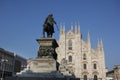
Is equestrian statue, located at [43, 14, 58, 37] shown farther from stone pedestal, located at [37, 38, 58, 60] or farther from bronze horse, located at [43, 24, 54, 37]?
stone pedestal, located at [37, 38, 58, 60]

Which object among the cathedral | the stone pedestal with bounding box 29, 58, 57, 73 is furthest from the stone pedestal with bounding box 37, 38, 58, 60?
the cathedral

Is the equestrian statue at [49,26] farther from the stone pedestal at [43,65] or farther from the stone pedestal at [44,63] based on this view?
the stone pedestal at [43,65]

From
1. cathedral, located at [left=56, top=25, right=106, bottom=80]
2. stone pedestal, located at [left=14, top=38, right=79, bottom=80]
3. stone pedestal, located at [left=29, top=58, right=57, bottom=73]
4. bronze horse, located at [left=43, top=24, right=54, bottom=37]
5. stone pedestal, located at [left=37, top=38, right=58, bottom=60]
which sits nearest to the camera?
stone pedestal, located at [left=14, top=38, right=79, bottom=80]

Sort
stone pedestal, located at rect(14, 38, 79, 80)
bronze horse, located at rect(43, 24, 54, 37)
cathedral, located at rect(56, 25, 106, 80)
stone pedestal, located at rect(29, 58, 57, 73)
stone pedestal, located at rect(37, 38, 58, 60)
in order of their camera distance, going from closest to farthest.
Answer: stone pedestal, located at rect(14, 38, 79, 80) < stone pedestal, located at rect(29, 58, 57, 73) < stone pedestal, located at rect(37, 38, 58, 60) < bronze horse, located at rect(43, 24, 54, 37) < cathedral, located at rect(56, 25, 106, 80)

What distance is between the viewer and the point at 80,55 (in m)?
62.0

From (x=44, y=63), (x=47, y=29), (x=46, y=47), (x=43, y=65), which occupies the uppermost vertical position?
(x=47, y=29)

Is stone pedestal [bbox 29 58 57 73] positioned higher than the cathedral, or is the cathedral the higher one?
the cathedral

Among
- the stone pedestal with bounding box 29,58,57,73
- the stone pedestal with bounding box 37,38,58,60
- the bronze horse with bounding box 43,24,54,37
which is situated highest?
the bronze horse with bounding box 43,24,54,37

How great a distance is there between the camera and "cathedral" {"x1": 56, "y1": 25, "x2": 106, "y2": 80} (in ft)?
199

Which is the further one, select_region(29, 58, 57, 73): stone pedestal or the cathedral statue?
the cathedral statue

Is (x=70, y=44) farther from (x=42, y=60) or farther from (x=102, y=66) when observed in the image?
(x=42, y=60)

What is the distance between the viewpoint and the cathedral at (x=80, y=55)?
60719 millimetres

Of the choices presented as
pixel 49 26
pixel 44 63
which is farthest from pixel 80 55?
pixel 44 63

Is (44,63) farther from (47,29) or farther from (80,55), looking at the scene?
(80,55)
